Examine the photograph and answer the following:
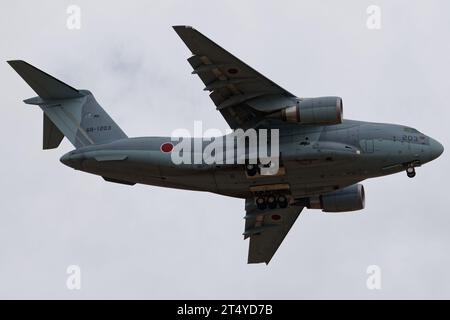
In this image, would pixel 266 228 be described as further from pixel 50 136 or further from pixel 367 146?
pixel 50 136

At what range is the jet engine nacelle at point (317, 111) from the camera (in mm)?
31234

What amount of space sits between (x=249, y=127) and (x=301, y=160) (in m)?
1.84

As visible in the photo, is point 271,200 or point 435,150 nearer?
point 435,150

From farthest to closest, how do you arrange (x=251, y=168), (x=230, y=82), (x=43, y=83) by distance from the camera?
(x=43, y=83) < (x=251, y=168) < (x=230, y=82)

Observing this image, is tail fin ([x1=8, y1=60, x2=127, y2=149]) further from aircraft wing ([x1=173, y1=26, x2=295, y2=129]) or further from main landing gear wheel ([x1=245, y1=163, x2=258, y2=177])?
main landing gear wheel ([x1=245, y1=163, x2=258, y2=177])

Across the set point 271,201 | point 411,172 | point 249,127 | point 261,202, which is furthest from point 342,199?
point 249,127

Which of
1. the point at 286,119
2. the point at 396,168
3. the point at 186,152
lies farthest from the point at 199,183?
the point at 396,168

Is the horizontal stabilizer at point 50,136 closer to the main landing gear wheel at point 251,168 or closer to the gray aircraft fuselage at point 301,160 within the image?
the gray aircraft fuselage at point 301,160

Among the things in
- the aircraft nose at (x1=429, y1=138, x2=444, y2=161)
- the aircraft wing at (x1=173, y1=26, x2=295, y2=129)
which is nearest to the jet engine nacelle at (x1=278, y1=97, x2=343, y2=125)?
the aircraft wing at (x1=173, y1=26, x2=295, y2=129)

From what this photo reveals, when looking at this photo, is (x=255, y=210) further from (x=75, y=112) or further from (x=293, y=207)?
(x=75, y=112)

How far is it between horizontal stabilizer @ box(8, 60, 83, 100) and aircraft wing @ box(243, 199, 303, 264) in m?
6.37

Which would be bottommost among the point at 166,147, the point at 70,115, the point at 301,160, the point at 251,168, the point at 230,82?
the point at 251,168

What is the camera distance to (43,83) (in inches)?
1357

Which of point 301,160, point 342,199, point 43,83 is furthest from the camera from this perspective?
point 342,199
